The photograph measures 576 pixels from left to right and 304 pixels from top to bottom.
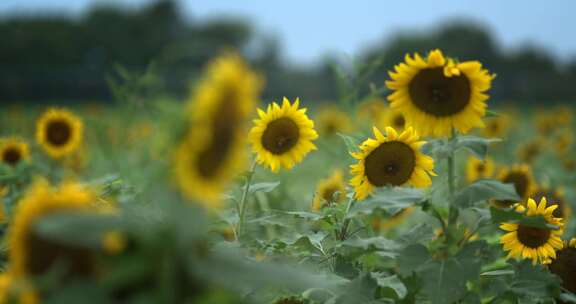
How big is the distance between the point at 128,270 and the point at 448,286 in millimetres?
885

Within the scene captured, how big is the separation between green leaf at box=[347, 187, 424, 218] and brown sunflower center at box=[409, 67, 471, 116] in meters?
0.25

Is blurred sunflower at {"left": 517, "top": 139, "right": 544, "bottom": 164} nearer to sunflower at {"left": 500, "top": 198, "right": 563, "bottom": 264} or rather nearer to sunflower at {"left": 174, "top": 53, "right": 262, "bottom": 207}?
sunflower at {"left": 500, "top": 198, "right": 563, "bottom": 264}

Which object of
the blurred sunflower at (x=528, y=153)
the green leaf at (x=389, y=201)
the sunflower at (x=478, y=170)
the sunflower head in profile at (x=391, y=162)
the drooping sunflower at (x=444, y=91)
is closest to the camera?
the green leaf at (x=389, y=201)

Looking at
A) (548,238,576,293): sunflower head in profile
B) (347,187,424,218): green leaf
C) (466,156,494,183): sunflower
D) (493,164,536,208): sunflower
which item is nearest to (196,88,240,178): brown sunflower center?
(347,187,424,218): green leaf

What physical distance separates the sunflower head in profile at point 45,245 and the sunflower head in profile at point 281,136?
1.15 meters

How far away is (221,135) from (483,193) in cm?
83

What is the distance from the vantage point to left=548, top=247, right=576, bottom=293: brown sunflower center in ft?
6.80

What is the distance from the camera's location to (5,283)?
1.06 metres

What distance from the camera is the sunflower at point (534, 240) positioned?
2.09 meters

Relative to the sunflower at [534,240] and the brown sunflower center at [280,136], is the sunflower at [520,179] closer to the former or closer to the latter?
the sunflower at [534,240]

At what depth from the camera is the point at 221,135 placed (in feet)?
3.19

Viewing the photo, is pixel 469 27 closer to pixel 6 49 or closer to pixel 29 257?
pixel 6 49

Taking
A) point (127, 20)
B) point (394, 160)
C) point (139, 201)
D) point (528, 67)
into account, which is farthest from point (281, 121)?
point (528, 67)

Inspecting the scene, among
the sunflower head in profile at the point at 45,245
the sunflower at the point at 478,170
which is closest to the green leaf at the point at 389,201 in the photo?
the sunflower head in profile at the point at 45,245
